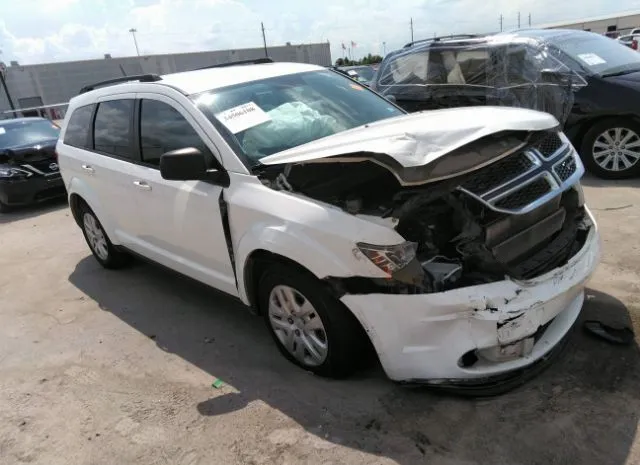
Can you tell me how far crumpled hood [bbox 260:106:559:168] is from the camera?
8.37 ft

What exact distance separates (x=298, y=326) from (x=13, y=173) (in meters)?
7.56

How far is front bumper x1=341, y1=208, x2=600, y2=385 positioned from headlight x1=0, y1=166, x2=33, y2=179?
7.89 metres

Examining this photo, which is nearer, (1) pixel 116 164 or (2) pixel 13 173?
(1) pixel 116 164

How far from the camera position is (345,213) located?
106 inches

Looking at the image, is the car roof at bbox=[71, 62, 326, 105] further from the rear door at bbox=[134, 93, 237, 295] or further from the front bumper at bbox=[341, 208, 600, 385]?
the front bumper at bbox=[341, 208, 600, 385]

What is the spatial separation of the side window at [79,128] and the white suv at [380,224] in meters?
1.38

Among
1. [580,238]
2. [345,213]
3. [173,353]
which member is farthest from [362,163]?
[173,353]

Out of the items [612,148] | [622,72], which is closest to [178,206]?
[612,148]

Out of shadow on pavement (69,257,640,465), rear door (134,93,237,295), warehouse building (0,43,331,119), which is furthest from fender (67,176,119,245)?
warehouse building (0,43,331,119)

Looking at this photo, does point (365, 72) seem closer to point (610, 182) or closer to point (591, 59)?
point (591, 59)

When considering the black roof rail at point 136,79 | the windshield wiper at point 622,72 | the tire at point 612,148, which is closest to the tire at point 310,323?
the black roof rail at point 136,79

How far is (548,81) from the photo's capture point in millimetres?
6766

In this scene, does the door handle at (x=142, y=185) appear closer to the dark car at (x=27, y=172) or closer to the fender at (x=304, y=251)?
the fender at (x=304, y=251)

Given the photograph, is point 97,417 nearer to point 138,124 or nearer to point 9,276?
point 138,124
